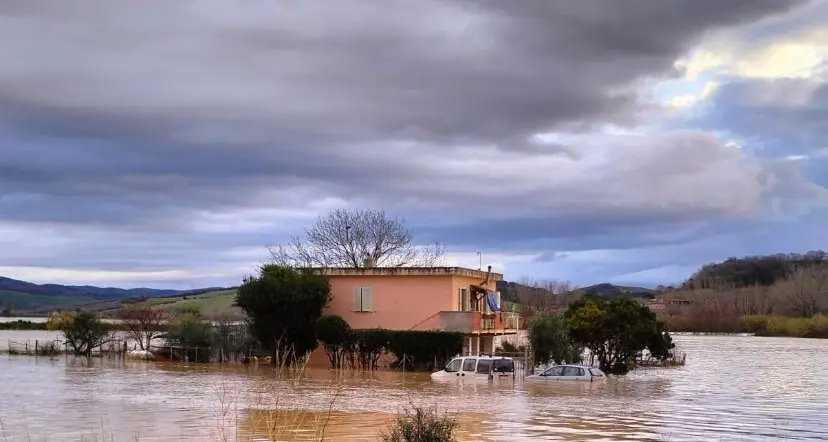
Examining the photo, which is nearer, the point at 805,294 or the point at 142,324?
the point at 142,324

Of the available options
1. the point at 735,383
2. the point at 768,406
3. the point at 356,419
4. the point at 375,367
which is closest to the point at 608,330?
the point at 735,383

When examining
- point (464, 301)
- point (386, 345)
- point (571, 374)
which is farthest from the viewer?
point (464, 301)

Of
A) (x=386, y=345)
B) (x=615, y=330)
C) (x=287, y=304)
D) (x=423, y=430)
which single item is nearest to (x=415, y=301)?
(x=386, y=345)

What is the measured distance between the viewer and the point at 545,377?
135ft

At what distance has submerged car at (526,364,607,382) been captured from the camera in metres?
40.4

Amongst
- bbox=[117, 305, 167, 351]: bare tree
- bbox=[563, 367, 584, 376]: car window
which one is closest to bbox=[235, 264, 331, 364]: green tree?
bbox=[117, 305, 167, 351]: bare tree

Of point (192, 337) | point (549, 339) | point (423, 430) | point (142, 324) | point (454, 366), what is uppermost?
point (142, 324)

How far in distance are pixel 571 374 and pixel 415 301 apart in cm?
1365

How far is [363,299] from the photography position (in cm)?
5338

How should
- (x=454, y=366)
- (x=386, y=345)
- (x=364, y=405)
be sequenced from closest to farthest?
1. (x=364, y=405)
2. (x=454, y=366)
3. (x=386, y=345)

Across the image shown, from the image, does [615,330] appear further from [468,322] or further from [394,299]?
[394,299]

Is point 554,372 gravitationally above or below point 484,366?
below

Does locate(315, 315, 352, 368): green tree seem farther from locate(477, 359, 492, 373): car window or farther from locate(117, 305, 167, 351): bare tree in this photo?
locate(117, 305, 167, 351): bare tree

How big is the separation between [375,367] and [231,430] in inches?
1141
